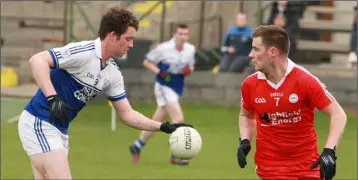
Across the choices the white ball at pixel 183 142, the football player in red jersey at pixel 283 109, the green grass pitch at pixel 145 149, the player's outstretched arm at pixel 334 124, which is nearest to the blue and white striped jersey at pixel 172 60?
the green grass pitch at pixel 145 149

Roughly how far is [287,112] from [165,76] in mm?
8233

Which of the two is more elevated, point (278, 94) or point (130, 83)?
point (278, 94)

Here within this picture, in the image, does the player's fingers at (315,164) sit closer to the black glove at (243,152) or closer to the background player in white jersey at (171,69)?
the black glove at (243,152)

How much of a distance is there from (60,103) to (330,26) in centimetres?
1744

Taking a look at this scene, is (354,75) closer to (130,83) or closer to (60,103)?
(130,83)

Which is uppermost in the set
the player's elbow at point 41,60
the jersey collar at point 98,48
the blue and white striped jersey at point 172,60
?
the jersey collar at point 98,48

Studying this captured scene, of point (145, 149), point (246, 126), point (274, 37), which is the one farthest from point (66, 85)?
point (145, 149)

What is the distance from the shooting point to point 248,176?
14102mm

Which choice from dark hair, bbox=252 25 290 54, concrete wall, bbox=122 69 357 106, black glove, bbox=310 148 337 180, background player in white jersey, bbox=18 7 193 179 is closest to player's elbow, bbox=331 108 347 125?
black glove, bbox=310 148 337 180

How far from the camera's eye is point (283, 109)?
803 centimetres

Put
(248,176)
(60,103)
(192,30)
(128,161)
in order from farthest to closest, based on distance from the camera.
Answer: (192,30) < (128,161) < (248,176) < (60,103)

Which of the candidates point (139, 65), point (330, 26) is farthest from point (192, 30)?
point (330, 26)

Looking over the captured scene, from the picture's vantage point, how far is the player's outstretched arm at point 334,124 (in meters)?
7.75

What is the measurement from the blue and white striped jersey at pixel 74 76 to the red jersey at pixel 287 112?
1361 millimetres
